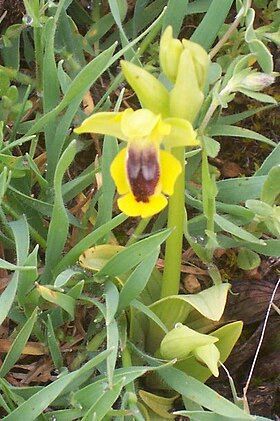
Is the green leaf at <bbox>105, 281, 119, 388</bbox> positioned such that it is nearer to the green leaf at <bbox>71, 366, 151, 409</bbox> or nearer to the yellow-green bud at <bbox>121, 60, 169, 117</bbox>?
the green leaf at <bbox>71, 366, 151, 409</bbox>

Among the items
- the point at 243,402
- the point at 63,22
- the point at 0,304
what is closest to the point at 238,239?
the point at 243,402

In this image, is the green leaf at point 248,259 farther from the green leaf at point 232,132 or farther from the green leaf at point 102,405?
the green leaf at point 102,405

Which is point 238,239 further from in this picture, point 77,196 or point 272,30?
point 272,30

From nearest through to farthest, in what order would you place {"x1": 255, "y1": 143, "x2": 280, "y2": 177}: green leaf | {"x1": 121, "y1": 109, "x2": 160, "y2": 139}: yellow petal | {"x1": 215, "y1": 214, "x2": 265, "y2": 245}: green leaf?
{"x1": 121, "y1": 109, "x2": 160, "y2": 139}: yellow petal
{"x1": 215, "y1": 214, "x2": 265, "y2": 245}: green leaf
{"x1": 255, "y1": 143, "x2": 280, "y2": 177}: green leaf

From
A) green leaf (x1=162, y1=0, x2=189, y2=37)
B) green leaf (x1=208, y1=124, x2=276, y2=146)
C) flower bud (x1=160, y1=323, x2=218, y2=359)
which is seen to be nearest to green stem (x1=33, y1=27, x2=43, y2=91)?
green leaf (x1=162, y1=0, x2=189, y2=37)

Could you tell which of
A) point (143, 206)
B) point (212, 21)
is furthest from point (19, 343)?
point (212, 21)

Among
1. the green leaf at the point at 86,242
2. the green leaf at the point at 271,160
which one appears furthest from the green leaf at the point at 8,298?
the green leaf at the point at 271,160

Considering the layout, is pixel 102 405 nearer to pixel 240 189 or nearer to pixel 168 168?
pixel 168 168
